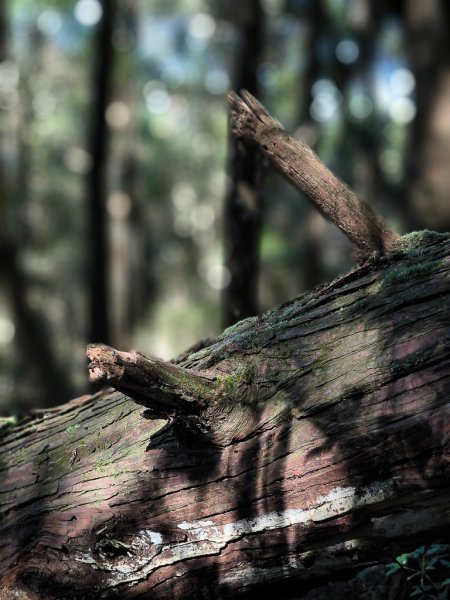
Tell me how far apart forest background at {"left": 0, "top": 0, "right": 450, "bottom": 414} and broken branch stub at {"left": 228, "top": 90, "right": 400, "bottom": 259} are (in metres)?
1.16

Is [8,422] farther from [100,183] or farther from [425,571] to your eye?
[100,183]

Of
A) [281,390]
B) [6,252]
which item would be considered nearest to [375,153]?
[6,252]

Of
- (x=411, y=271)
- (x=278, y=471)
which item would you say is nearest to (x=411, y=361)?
(x=411, y=271)

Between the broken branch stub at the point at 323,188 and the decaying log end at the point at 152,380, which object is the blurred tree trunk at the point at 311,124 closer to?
the broken branch stub at the point at 323,188

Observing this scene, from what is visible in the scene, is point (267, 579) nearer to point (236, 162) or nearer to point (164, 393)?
point (164, 393)

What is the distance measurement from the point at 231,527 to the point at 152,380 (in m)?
0.67

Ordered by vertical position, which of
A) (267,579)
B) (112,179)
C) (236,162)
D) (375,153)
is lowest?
(267,579)

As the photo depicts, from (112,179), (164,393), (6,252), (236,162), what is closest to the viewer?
(164,393)

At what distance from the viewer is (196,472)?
9.04ft

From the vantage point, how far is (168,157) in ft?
119

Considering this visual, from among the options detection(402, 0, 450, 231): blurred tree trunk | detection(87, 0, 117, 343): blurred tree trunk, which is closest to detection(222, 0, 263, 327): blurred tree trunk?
detection(402, 0, 450, 231): blurred tree trunk

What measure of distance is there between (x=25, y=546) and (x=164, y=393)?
38.4 inches

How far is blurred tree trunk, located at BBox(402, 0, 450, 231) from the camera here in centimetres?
830

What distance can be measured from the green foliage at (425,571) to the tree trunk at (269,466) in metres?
0.17
